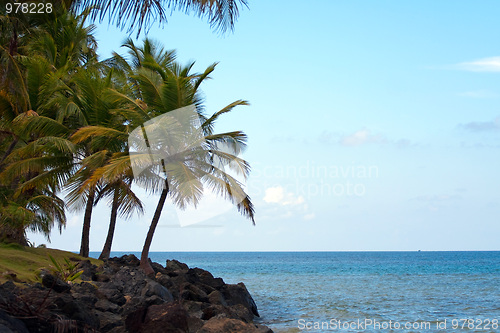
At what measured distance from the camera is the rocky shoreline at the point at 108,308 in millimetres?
6434

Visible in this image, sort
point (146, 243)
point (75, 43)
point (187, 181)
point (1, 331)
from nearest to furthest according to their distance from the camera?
point (1, 331)
point (187, 181)
point (146, 243)
point (75, 43)

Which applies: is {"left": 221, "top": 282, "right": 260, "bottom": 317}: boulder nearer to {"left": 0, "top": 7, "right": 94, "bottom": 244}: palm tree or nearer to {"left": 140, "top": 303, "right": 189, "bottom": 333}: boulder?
{"left": 0, "top": 7, "right": 94, "bottom": 244}: palm tree

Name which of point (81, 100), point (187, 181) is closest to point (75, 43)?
point (81, 100)

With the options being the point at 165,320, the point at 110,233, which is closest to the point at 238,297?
the point at 110,233

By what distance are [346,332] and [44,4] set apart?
10531mm

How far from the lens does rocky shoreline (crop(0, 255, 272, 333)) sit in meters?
6.43

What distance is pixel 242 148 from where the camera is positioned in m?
16.6

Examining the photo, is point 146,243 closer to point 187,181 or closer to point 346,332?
point 187,181
